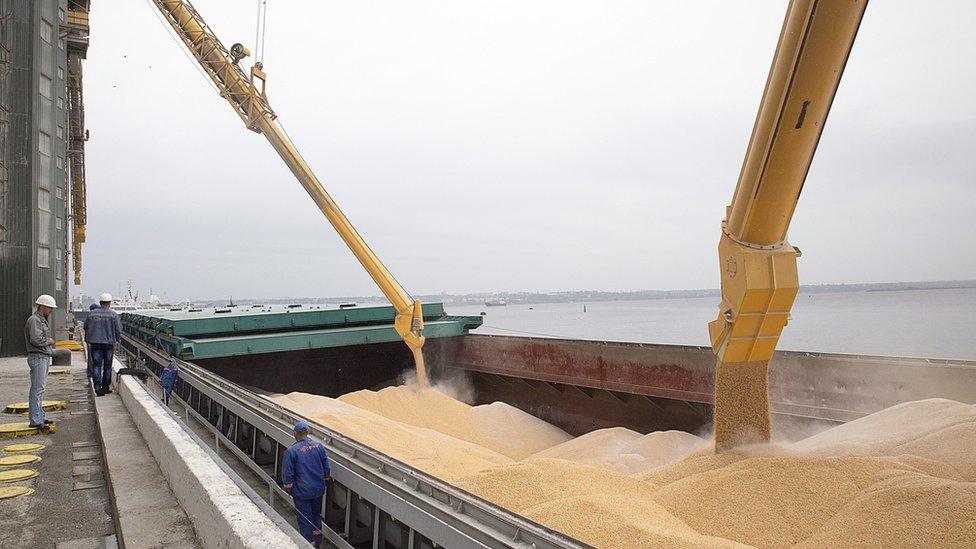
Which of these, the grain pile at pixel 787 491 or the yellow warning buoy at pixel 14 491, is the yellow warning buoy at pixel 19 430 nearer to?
the yellow warning buoy at pixel 14 491

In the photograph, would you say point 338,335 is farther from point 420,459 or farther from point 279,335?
point 420,459

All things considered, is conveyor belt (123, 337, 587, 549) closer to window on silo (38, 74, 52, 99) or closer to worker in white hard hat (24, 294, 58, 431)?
worker in white hard hat (24, 294, 58, 431)

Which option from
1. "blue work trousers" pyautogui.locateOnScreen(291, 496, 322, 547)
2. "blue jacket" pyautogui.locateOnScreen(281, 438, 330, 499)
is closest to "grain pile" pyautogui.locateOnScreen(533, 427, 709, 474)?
"blue work trousers" pyautogui.locateOnScreen(291, 496, 322, 547)

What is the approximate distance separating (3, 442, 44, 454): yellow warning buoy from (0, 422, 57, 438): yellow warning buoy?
318 millimetres

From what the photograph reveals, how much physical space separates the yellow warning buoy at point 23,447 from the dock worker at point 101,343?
93.3 inches

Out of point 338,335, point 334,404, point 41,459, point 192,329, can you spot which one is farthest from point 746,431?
point 192,329

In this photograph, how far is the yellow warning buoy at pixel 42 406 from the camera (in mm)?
6770

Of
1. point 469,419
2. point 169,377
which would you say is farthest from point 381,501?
point 469,419

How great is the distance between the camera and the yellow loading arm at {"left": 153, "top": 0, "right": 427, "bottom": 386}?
11.4 meters

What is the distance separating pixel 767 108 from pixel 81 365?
508 inches

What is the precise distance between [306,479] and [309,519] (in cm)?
28

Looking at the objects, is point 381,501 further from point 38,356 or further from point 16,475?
point 38,356

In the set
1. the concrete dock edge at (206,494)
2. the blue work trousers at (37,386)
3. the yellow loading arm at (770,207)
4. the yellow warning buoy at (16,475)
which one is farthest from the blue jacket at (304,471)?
the blue work trousers at (37,386)

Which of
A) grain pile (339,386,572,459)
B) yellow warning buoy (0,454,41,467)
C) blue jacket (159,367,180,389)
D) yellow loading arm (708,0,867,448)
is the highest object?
yellow loading arm (708,0,867,448)
